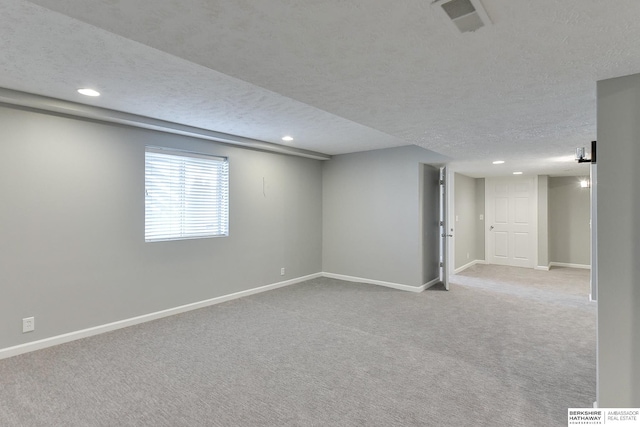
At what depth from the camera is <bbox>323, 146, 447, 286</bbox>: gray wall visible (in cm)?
539

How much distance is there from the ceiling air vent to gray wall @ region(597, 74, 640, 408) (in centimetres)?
117

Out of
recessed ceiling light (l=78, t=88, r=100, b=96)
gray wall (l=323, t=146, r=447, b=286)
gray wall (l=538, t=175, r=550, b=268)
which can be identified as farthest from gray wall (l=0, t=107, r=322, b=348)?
gray wall (l=538, t=175, r=550, b=268)

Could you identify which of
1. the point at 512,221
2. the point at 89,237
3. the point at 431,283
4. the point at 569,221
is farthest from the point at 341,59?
the point at 569,221

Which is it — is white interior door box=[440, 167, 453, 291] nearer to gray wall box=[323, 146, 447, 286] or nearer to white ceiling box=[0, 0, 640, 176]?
gray wall box=[323, 146, 447, 286]

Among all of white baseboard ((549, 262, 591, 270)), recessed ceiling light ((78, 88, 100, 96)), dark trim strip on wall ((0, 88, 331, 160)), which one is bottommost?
white baseboard ((549, 262, 591, 270))

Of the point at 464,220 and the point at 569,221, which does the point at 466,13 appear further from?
the point at 569,221

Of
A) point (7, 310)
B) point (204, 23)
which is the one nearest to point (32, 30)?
point (204, 23)

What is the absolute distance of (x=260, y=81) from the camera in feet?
6.39

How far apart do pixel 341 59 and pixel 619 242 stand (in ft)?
6.29

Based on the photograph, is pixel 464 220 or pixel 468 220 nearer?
pixel 464 220

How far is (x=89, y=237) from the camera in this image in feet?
11.5

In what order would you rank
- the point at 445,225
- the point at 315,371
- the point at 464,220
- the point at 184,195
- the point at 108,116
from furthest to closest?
the point at 464,220 → the point at 445,225 → the point at 184,195 → the point at 108,116 → the point at 315,371

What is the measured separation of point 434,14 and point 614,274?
6.00 ft

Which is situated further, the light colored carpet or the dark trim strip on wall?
the dark trim strip on wall
